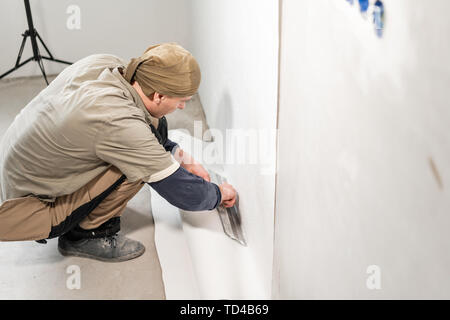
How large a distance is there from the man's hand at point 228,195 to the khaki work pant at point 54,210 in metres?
0.35

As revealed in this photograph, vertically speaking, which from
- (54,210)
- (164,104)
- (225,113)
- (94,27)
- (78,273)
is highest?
(94,27)

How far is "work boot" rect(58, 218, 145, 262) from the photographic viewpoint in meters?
2.14

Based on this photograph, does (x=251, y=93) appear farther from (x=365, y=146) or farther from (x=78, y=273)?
(x=78, y=273)

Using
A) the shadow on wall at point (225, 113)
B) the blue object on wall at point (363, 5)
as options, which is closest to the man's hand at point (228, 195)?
the shadow on wall at point (225, 113)

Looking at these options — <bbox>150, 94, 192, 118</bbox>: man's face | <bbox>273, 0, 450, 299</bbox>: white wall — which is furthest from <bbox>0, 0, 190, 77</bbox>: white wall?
<bbox>273, 0, 450, 299</bbox>: white wall

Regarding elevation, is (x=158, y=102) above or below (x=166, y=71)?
below

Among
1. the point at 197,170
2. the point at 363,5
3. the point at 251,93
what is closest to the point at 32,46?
the point at 197,170

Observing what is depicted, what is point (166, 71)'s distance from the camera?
1.79m

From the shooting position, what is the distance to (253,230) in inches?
73.7

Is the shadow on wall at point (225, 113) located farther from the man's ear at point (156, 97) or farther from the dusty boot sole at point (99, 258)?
the dusty boot sole at point (99, 258)

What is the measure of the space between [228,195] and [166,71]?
21.6 inches

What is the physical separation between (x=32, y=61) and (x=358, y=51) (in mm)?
3086

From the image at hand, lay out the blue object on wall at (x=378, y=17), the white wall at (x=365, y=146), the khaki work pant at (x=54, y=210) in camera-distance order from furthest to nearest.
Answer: the khaki work pant at (x=54, y=210) < the blue object on wall at (x=378, y=17) < the white wall at (x=365, y=146)

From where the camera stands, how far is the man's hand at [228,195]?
6.73ft
